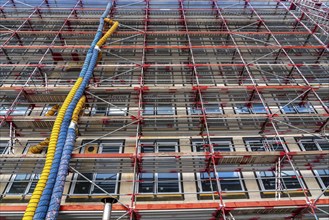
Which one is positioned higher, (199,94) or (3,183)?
(199,94)

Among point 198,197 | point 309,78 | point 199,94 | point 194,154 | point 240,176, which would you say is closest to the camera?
point 194,154

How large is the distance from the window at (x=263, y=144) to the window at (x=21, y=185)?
8689 millimetres

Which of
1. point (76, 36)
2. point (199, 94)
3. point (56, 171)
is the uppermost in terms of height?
point (76, 36)

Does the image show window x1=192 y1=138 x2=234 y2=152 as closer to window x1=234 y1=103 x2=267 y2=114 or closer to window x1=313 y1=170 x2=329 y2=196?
window x1=234 y1=103 x2=267 y2=114

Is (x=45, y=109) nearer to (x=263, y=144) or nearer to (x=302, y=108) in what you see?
(x=263, y=144)

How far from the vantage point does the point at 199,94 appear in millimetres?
11500

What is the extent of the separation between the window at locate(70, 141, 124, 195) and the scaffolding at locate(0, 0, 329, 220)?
0.18ft

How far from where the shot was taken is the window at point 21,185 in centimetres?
1012

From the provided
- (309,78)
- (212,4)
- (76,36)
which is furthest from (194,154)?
(212,4)

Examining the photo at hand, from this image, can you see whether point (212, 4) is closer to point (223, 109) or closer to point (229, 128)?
point (223, 109)

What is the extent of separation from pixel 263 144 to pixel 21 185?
9.68 m

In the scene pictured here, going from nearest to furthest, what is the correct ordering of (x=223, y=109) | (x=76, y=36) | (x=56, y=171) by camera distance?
(x=56, y=171)
(x=223, y=109)
(x=76, y=36)

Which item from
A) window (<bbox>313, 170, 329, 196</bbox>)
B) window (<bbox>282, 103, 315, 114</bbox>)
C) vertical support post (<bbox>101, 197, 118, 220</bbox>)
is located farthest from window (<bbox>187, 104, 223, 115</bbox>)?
vertical support post (<bbox>101, 197, 118, 220</bbox>)

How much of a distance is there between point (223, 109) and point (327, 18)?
10.4 m
